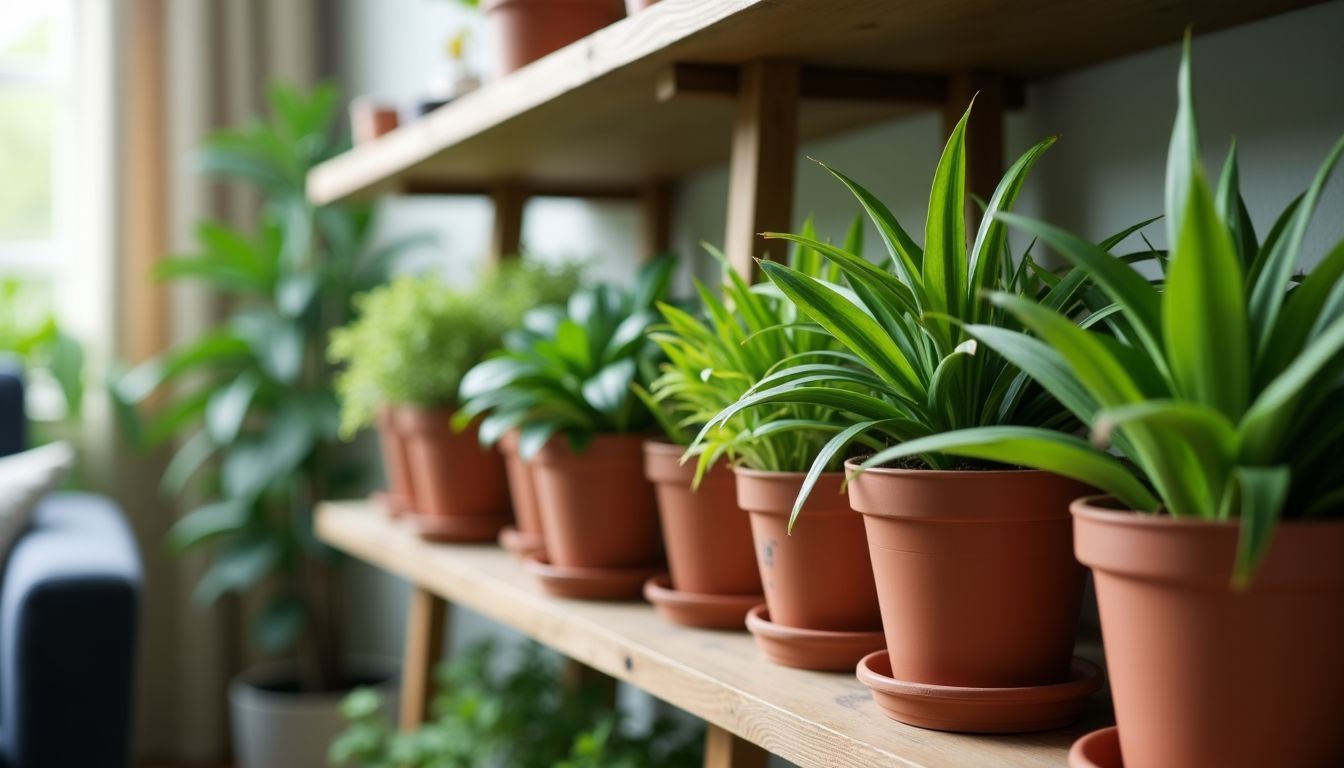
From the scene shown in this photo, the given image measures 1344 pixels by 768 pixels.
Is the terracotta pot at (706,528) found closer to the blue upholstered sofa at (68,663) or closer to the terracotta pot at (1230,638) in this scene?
the terracotta pot at (1230,638)

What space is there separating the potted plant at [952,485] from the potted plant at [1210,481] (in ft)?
0.36

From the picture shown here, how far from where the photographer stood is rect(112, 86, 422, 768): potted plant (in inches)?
104

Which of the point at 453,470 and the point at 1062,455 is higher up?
the point at 1062,455

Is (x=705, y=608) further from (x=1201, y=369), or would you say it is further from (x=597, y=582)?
(x=1201, y=369)

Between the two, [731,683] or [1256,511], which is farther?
[731,683]

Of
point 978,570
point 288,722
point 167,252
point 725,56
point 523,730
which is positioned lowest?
point 288,722

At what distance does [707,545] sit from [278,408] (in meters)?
1.85

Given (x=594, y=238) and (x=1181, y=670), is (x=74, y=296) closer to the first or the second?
(x=594, y=238)

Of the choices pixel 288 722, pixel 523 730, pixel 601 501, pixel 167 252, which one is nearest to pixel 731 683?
pixel 601 501

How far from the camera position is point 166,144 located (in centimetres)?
314

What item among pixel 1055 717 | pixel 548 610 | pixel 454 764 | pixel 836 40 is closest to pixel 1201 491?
pixel 1055 717

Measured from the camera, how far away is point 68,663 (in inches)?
65.1

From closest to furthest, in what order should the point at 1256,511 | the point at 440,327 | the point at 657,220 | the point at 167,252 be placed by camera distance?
the point at 1256,511 → the point at 440,327 → the point at 657,220 → the point at 167,252

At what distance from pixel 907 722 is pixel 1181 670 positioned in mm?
221
